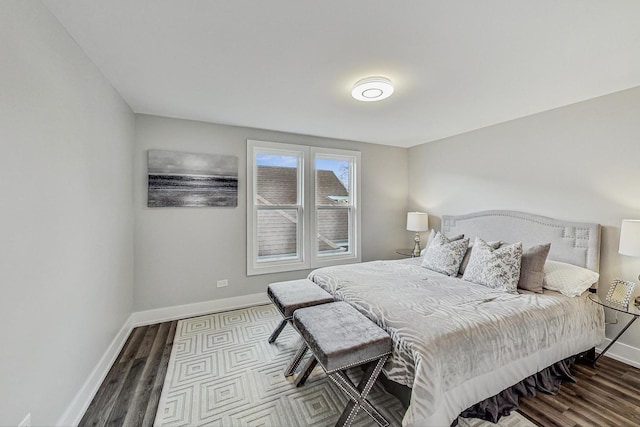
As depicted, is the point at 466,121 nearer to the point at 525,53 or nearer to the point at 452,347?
the point at 525,53

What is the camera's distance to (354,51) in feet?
6.04

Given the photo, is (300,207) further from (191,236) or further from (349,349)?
(349,349)

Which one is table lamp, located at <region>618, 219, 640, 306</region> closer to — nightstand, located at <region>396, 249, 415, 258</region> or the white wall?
nightstand, located at <region>396, 249, 415, 258</region>

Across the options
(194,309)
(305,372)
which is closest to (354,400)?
(305,372)

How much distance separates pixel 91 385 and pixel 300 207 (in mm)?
2786

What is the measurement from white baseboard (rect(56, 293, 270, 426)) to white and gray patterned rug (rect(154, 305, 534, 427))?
456 mm

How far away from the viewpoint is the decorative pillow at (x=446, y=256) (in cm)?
295

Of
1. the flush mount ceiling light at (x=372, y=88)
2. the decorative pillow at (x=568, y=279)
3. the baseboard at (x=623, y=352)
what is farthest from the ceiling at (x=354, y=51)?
the baseboard at (x=623, y=352)

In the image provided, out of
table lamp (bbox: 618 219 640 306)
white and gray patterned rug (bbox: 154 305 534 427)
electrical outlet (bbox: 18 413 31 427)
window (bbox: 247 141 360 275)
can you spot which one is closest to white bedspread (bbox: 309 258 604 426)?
white and gray patterned rug (bbox: 154 305 534 427)

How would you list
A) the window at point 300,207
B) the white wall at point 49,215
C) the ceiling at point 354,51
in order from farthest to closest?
the window at point 300,207 → the ceiling at point 354,51 → the white wall at point 49,215

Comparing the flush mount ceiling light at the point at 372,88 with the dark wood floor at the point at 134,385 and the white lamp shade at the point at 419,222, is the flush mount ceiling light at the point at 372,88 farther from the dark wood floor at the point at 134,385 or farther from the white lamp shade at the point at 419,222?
the dark wood floor at the point at 134,385

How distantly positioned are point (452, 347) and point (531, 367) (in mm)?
826

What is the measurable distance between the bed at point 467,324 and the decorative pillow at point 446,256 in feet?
0.33

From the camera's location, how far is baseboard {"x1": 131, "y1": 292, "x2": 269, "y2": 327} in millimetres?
3101
